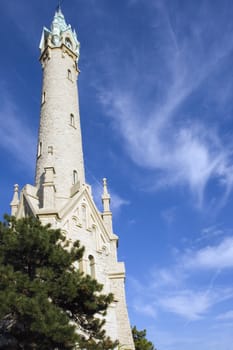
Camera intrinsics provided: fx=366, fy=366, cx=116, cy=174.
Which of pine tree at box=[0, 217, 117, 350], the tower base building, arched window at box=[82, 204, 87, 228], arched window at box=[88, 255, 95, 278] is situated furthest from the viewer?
arched window at box=[82, 204, 87, 228]

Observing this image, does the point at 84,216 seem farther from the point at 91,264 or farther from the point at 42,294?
the point at 42,294

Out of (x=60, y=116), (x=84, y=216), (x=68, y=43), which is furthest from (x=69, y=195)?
(x=68, y=43)

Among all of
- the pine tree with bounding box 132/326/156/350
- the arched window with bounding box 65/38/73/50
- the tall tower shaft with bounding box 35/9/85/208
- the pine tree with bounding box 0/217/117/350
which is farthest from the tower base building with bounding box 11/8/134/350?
the pine tree with bounding box 132/326/156/350

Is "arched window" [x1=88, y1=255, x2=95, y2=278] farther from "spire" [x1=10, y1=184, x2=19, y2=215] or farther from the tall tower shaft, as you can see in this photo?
"spire" [x1=10, y1=184, x2=19, y2=215]

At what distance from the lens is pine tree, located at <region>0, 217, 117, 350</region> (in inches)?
369

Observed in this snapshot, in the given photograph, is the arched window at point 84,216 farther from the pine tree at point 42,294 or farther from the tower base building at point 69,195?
the pine tree at point 42,294

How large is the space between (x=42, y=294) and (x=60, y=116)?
49.5ft

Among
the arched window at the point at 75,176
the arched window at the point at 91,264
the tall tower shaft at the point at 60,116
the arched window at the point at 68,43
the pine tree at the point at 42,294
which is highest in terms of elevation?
the arched window at the point at 68,43

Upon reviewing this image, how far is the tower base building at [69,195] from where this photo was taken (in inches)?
703

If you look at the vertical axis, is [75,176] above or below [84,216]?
above

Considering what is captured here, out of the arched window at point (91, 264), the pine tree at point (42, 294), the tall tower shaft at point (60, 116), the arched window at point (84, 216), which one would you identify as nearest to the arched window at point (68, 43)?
the tall tower shaft at point (60, 116)

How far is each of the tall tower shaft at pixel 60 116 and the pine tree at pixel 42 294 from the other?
813 cm

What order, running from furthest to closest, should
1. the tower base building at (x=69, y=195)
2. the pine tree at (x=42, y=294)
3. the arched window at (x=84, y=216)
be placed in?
the arched window at (x=84, y=216)
the tower base building at (x=69, y=195)
the pine tree at (x=42, y=294)

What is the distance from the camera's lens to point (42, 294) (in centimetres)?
980
